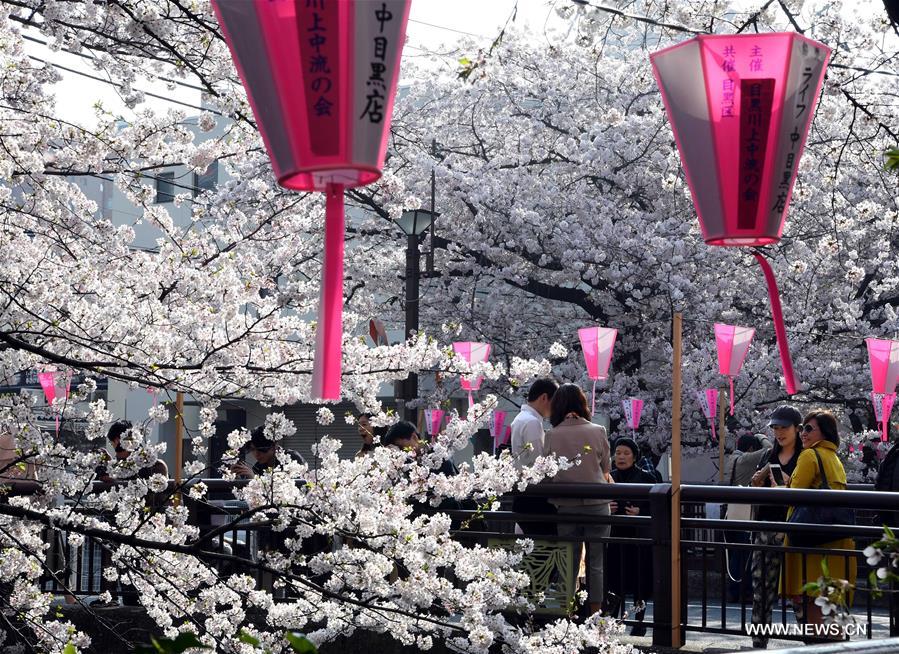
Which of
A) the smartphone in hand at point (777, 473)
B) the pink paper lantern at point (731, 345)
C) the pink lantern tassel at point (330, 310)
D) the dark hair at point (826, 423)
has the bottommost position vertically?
the smartphone in hand at point (777, 473)

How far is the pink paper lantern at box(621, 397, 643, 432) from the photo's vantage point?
17.1m

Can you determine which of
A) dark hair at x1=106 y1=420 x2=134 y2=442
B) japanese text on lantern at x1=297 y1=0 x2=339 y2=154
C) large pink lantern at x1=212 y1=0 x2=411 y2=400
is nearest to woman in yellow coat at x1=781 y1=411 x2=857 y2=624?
large pink lantern at x1=212 y1=0 x2=411 y2=400

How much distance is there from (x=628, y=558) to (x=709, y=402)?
9.70m

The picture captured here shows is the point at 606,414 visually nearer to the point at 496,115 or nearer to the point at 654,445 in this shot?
the point at 654,445

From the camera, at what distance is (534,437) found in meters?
7.09

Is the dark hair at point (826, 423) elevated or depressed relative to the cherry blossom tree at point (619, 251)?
depressed

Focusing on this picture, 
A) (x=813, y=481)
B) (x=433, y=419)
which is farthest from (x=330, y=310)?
(x=433, y=419)

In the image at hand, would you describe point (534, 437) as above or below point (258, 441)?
above

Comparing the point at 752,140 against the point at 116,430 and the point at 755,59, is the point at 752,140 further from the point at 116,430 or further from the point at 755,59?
the point at 116,430

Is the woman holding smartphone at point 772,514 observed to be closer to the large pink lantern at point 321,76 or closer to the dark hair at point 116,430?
the large pink lantern at point 321,76

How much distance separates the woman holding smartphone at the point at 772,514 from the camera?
6.65 meters

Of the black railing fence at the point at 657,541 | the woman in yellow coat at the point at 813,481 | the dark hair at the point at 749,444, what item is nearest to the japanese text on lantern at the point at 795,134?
the black railing fence at the point at 657,541

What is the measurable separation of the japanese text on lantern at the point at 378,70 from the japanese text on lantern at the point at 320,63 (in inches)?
3.7

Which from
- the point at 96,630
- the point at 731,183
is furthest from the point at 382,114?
the point at 96,630
